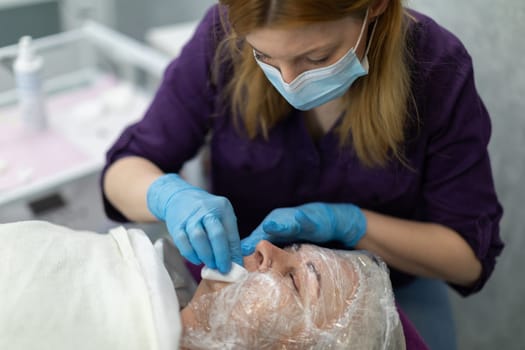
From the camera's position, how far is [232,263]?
0.90 metres

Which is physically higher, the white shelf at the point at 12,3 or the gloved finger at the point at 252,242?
the white shelf at the point at 12,3

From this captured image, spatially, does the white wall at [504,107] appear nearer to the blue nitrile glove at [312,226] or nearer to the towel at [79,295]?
the blue nitrile glove at [312,226]

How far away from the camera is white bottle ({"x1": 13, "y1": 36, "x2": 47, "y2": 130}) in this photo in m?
1.49

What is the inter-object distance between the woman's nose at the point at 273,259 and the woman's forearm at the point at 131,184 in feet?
1.08

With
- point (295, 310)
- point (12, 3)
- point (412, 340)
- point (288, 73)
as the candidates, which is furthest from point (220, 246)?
point (12, 3)

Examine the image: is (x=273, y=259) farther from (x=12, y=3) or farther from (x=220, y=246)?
(x=12, y=3)

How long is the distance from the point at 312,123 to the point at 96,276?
21.8 inches

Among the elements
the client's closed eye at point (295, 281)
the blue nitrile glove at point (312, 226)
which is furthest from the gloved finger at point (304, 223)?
the client's closed eye at point (295, 281)

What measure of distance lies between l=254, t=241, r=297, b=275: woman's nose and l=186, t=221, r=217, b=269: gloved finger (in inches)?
2.9

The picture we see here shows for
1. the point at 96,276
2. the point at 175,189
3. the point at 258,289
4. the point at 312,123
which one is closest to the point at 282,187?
the point at 312,123

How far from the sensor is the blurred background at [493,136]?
132 centimetres

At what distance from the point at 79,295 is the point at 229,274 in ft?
0.72

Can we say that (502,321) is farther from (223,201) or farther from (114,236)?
(114,236)

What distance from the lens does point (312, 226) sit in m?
1.01
